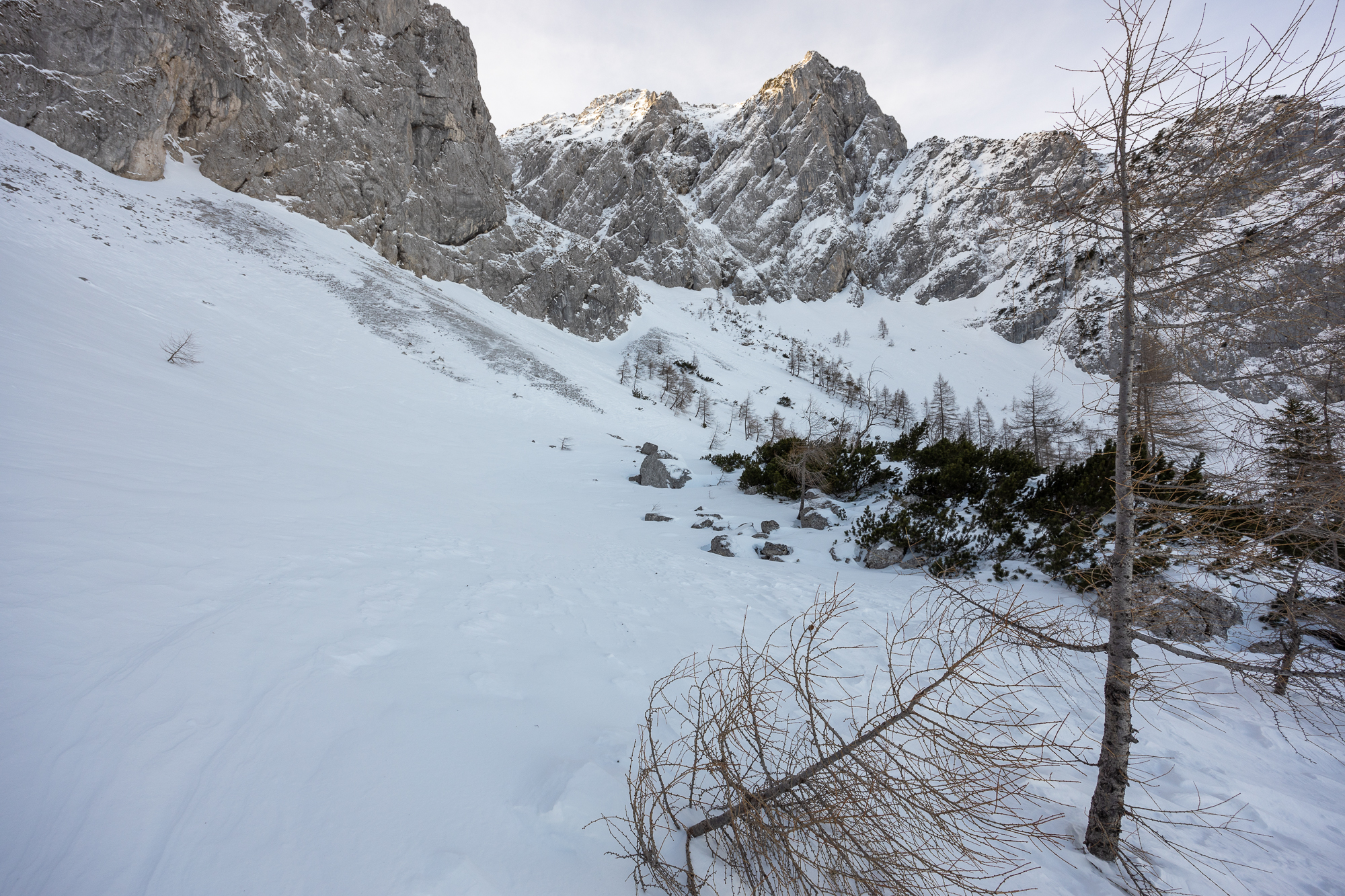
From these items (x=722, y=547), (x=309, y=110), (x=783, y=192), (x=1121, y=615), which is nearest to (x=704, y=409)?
(x=722, y=547)

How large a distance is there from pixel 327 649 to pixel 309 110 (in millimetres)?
54434

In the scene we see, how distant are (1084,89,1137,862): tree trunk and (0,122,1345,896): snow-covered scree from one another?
0.28 m

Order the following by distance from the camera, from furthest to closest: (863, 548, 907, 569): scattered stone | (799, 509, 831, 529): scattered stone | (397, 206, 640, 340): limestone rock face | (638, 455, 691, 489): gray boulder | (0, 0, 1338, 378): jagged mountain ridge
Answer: (397, 206, 640, 340): limestone rock face, (0, 0, 1338, 378): jagged mountain ridge, (638, 455, 691, 489): gray boulder, (799, 509, 831, 529): scattered stone, (863, 548, 907, 569): scattered stone

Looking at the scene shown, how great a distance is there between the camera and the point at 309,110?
38625mm

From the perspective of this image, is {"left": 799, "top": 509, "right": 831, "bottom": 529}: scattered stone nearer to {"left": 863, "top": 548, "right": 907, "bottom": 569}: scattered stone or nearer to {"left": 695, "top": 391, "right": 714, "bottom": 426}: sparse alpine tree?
{"left": 863, "top": 548, "right": 907, "bottom": 569}: scattered stone

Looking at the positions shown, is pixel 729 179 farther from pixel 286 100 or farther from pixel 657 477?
pixel 657 477

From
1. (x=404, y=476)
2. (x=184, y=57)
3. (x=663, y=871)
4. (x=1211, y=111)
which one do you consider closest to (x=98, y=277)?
(x=404, y=476)

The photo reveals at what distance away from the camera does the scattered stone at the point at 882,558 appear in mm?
8328

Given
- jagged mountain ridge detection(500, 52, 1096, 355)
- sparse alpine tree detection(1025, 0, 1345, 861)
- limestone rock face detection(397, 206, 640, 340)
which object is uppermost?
jagged mountain ridge detection(500, 52, 1096, 355)

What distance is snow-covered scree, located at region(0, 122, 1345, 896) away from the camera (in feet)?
6.54

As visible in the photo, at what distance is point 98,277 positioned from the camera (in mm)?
14289

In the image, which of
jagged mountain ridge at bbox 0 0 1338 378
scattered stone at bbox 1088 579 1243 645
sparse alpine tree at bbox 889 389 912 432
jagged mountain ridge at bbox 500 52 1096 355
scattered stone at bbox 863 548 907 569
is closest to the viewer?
scattered stone at bbox 1088 579 1243 645

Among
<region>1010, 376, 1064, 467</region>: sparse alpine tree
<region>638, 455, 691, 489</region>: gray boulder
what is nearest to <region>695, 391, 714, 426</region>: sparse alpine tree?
<region>1010, 376, 1064, 467</region>: sparse alpine tree

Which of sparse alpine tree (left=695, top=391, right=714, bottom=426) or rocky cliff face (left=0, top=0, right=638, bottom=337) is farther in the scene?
sparse alpine tree (left=695, top=391, right=714, bottom=426)
